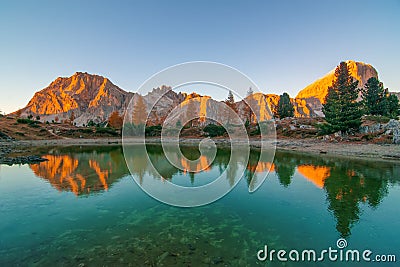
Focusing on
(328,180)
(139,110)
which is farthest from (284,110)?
(328,180)

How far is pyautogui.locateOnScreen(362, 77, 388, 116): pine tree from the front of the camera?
6222 centimetres

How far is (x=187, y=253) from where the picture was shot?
24.3ft

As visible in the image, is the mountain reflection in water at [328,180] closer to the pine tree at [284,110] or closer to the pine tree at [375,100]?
the pine tree at [375,100]

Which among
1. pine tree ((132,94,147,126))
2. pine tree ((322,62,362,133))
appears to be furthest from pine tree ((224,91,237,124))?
pine tree ((322,62,362,133))

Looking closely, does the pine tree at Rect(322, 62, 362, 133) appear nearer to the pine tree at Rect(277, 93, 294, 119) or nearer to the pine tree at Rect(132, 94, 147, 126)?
the pine tree at Rect(277, 93, 294, 119)

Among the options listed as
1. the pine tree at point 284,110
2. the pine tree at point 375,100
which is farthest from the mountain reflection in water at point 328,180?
the pine tree at point 284,110

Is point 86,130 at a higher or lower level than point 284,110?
lower

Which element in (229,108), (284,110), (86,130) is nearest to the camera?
(86,130)

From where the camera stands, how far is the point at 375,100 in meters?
63.8

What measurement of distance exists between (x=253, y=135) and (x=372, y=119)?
1252 inches

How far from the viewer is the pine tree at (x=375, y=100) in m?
62.2

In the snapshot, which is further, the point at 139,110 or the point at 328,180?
the point at 139,110

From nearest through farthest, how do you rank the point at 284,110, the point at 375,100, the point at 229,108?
1. the point at 375,100
2. the point at 229,108
3. the point at 284,110

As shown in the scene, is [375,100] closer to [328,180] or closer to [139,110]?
[328,180]
